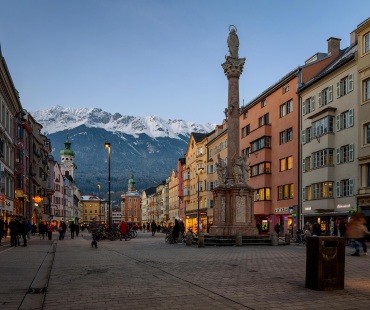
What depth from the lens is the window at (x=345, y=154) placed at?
1532 inches

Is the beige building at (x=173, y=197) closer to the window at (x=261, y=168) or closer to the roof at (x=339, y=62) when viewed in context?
the window at (x=261, y=168)

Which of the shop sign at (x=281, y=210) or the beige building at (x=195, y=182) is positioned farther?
the beige building at (x=195, y=182)

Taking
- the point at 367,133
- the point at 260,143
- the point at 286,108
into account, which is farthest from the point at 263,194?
the point at 367,133

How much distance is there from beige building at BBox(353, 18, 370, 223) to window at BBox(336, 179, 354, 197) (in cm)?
109

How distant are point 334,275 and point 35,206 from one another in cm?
6719

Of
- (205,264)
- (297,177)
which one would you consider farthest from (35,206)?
(205,264)

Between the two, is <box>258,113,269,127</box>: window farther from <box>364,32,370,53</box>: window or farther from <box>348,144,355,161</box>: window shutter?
<box>364,32,370,53</box>: window

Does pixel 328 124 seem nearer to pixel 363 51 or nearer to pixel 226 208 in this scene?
pixel 363 51

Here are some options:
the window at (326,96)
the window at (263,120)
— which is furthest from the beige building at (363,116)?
the window at (263,120)

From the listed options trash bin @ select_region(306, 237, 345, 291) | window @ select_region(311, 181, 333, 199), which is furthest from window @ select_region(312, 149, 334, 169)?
trash bin @ select_region(306, 237, 345, 291)

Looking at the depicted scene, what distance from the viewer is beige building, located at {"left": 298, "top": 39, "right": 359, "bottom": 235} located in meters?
39.2

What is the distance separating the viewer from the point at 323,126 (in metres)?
43.2

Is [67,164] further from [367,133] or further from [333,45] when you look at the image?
[367,133]

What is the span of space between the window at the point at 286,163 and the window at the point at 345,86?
1102cm
